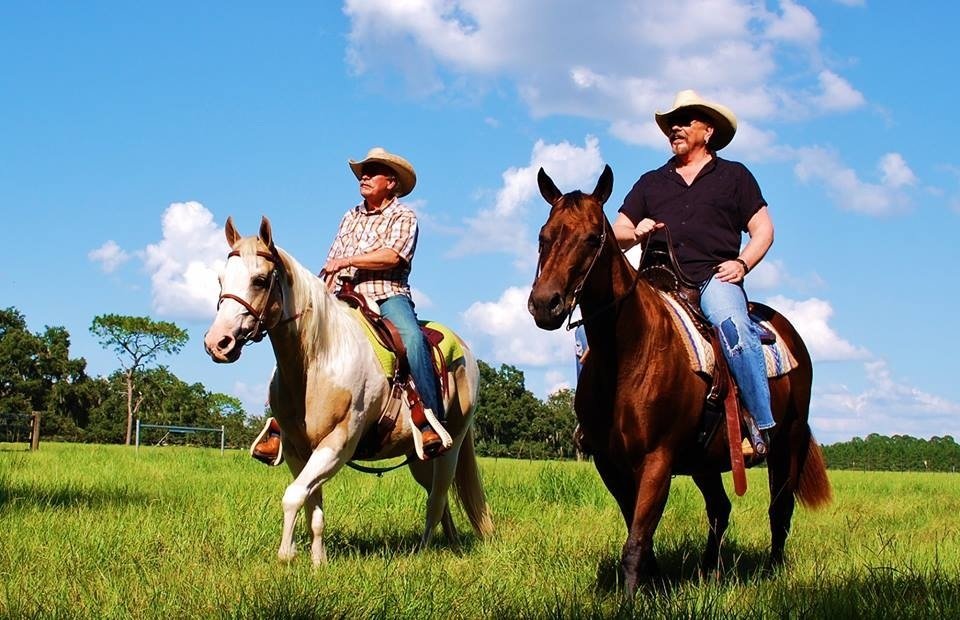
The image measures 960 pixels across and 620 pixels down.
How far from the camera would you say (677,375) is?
5.22 meters

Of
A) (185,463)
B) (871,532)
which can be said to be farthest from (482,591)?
(185,463)

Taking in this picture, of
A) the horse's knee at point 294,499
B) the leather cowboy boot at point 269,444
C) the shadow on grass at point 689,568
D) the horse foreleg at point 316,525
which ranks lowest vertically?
the shadow on grass at point 689,568

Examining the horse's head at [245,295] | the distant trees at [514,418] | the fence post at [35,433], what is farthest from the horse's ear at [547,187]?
the distant trees at [514,418]

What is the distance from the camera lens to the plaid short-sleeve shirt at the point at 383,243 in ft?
23.7

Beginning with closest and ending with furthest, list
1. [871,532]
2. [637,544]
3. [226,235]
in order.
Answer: [637,544] < [226,235] < [871,532]

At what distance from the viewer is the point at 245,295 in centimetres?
578

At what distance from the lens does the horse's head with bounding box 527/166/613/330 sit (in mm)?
4344

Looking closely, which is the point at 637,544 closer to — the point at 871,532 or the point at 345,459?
the point at 345,459

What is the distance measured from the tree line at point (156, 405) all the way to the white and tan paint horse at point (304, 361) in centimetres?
4949

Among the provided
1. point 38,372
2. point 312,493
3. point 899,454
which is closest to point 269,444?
point 312,493

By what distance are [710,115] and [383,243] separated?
2575 millimetres

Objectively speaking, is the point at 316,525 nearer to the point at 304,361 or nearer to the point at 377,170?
the point at 304,361

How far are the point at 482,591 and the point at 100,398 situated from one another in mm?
76822

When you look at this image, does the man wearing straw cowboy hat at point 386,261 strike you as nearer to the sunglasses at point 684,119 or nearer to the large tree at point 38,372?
the sunglasses at point 684,119
